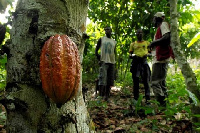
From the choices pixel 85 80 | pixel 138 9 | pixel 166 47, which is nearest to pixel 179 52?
pixel 166 47

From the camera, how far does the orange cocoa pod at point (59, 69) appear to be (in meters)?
0.64

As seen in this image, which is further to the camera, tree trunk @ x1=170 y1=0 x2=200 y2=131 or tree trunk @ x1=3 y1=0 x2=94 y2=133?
tree trunk @ x1=170 y1=0 x2=200 y2=131

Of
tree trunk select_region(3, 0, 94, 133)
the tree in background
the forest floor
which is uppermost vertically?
the tree in background

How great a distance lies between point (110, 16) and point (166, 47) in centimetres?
296

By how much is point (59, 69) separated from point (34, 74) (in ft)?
0.41

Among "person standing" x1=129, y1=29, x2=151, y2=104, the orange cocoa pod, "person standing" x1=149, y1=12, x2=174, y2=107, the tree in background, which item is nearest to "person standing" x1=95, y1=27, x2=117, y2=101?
"person standing" x1=129, y1=29, x2=151, y2=104

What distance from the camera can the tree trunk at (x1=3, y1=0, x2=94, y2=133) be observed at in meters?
0.69

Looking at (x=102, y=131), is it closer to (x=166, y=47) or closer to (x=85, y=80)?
(x=166, y=47)

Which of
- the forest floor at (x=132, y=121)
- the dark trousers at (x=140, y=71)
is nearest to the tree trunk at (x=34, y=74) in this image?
the forest floor at (x=132, y=121)

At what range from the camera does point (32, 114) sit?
27.3 inches

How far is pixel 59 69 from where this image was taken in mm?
654

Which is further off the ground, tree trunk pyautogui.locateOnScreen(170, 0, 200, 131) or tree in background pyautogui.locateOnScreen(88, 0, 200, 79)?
tree in background pyautogui.locateOnScreen(88, 0, 200, 79)

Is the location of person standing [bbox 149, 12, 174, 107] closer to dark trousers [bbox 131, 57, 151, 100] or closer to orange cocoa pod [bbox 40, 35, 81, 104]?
dark trousers [bbox 131, 57, 151, 100]

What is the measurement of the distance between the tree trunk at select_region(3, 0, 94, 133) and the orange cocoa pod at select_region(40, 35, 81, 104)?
2.6 inches
